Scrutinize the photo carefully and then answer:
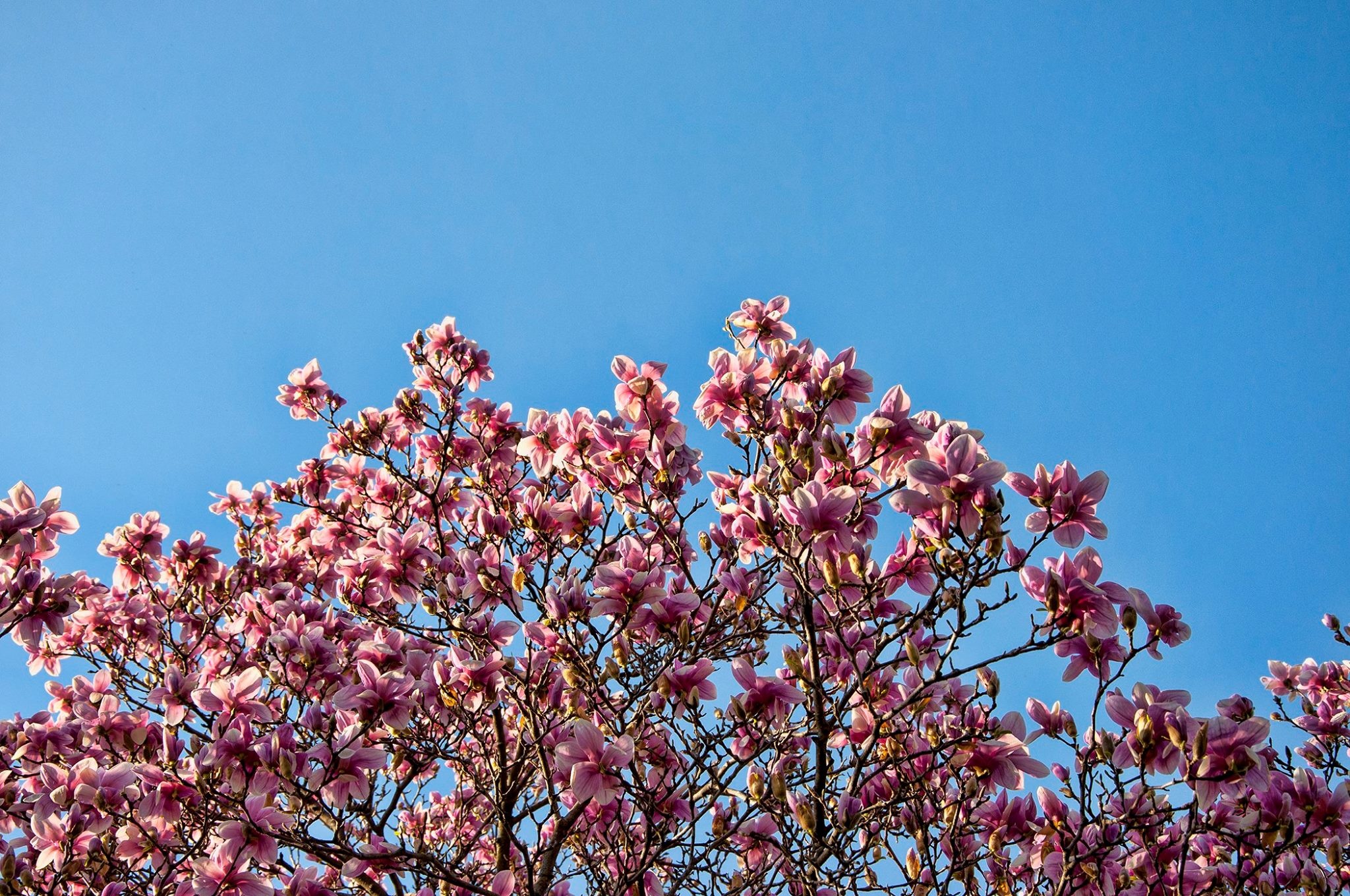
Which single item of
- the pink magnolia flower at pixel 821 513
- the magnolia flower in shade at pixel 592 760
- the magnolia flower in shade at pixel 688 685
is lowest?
the magnolia flower in shade at pixel 592 760

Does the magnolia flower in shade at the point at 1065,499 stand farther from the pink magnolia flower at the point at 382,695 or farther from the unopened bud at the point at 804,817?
the pink magnolia flower at the point at 382,695

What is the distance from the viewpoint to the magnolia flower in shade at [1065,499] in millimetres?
2748

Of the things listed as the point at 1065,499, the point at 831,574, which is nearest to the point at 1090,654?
the point at 1065,499

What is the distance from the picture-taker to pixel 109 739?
3918 mm

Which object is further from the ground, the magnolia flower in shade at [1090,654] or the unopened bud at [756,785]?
the magnolia flower in shade at [1090,654]

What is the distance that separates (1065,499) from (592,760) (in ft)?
6.12

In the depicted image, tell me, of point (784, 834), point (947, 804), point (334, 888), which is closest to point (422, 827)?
point (334, 888)

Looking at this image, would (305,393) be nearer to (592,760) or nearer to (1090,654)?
(592,760)

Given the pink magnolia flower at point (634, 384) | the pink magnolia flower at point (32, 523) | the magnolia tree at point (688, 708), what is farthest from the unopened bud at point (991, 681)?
the pink magnolia flower at point (32, 523)

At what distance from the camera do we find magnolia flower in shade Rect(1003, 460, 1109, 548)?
275cm

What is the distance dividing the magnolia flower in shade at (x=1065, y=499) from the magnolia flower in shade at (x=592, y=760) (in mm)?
1621

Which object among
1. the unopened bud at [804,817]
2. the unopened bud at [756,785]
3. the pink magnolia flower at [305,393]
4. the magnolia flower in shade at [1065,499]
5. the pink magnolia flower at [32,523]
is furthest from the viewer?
the pink magnolia flower at [305,393]

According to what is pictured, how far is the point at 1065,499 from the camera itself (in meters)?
2.75

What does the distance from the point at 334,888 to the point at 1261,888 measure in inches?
159
